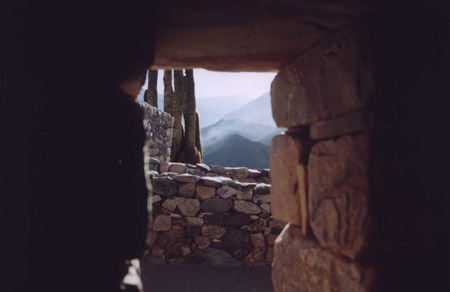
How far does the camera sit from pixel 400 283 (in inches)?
52.8

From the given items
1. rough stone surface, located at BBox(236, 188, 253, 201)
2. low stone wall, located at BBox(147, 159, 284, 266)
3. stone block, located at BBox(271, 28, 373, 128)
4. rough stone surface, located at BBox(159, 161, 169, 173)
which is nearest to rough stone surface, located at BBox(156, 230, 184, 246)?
low stone wall, located at BBox(147, 159, 284, 266)

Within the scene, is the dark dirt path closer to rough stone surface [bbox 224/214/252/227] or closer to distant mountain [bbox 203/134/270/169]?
rough stone surface [bbox 224/214/252/227]

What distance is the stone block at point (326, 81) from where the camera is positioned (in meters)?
1.30

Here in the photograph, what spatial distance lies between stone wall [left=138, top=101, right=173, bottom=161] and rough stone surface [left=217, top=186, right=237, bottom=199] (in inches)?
136

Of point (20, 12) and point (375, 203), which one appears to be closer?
point (20, 12)

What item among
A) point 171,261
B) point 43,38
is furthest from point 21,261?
point 171,261

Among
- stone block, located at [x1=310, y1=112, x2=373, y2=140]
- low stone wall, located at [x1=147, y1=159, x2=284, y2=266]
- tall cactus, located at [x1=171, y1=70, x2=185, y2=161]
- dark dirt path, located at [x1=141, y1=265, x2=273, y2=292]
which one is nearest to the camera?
stone block, located at [x1=310, y1=112, x2=373, y2=140]

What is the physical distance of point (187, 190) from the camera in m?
4.86

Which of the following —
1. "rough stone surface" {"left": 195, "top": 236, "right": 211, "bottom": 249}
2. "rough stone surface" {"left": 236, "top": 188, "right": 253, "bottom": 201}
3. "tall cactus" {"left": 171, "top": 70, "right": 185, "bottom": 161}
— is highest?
"tall cactus" {"left": 171, "top": 70, "right": 185, "bottom": 161}

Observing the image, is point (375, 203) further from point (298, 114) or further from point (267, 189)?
point (267, 189)

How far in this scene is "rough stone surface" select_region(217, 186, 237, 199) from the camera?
485cm

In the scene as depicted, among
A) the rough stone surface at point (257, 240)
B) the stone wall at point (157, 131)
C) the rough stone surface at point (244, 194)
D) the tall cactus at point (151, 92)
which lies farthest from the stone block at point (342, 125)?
the tall cactus at point (151, 92)

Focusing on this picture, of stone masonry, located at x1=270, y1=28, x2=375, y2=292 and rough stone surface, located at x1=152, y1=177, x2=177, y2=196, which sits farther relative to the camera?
rough stone surface, located at x1=152, y1=177, x2=177, y2=196

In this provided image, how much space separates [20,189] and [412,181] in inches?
57.6
